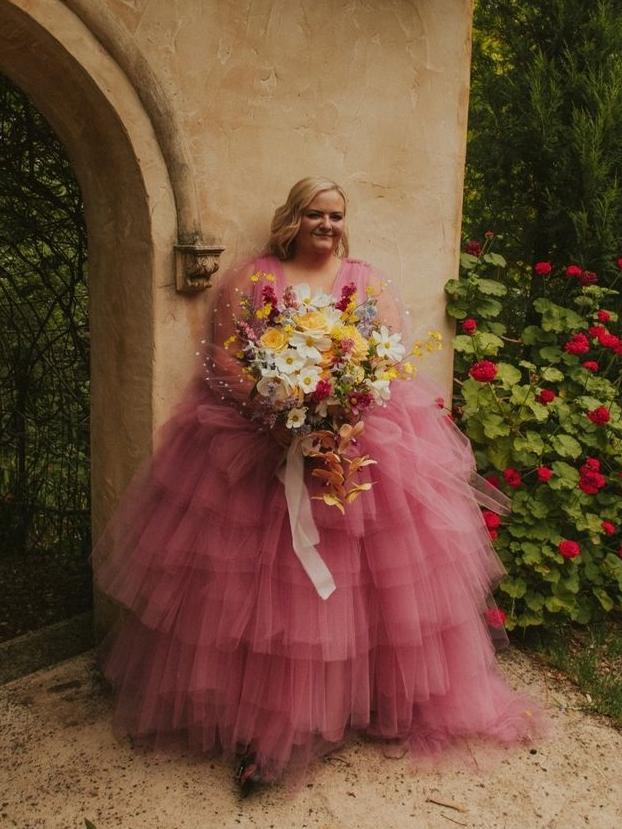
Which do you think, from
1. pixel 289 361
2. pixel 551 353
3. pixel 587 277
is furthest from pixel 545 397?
pixel 289 361

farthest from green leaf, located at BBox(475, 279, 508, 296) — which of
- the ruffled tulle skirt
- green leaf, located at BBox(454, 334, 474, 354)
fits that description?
the ruffled tulle skirt

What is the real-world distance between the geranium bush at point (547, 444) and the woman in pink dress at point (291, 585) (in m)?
0.54

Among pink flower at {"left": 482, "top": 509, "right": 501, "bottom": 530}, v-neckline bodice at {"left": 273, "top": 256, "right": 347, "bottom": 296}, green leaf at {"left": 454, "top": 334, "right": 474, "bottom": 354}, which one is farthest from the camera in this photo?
green leaf at {"left": 454, "top": 334, "right": 474, "bottom": 354}

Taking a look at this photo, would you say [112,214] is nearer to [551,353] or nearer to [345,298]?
[345,298]

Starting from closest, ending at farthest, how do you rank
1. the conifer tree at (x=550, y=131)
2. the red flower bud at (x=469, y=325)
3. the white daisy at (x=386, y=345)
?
the white daisy at (x=386, y=345)
the red flower bud at (x=469, y=325)
the conifer tree at (x=550, y=131)

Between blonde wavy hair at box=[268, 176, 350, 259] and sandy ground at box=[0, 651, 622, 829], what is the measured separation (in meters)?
1.88

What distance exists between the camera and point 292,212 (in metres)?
2.90

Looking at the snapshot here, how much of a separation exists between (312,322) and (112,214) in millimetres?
1039

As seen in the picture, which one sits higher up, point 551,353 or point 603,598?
point 551,353

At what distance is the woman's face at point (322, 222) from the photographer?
2.86 meters

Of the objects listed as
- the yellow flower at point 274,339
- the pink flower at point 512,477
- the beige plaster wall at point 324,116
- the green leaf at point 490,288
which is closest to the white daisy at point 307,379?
the yellow flower at point 274,339

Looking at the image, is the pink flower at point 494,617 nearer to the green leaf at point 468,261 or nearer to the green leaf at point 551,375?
the green leaf at point 551,375

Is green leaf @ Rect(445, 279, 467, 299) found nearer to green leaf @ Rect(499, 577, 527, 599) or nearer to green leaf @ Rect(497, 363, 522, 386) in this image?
green leaf @ Rect(497, 363, 522, 386)

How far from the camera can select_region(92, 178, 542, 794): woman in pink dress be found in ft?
8.48
